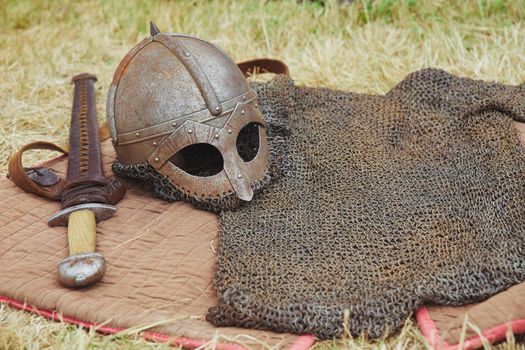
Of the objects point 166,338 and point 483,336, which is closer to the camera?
point 483,336

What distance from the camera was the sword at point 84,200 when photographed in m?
2.20

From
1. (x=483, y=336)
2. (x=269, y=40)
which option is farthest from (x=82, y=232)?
(x=269, y=40)

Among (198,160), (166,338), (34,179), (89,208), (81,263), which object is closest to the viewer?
(166,338)

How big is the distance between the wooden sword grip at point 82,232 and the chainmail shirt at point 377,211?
0.47m

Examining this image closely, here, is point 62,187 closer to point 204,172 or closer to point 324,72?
point 204,172

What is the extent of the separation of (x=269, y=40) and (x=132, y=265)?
2768 millimetres

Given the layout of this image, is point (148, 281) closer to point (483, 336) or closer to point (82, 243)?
point (82, 243)

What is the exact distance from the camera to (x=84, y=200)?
2607 mm

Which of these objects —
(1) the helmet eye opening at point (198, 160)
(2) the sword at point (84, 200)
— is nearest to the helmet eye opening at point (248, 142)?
(1) the helmet eye opening at point (198, 160)

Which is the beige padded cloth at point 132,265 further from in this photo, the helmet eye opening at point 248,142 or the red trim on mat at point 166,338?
the helmet eye opening at point 248,142

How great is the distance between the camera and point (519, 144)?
280 cm

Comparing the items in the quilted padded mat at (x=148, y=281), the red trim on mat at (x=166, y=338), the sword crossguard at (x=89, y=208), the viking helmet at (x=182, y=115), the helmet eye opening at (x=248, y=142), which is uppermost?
the viking helmet at (x=182, y=115)

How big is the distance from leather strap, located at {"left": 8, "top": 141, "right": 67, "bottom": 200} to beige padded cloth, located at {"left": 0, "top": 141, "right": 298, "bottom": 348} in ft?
0.13

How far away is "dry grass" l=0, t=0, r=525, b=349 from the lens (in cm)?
405
